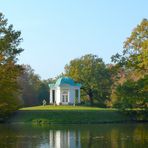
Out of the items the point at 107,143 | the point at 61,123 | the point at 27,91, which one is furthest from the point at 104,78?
the point at 107,143

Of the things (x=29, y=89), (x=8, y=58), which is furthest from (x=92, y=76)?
(x=8, y=58)

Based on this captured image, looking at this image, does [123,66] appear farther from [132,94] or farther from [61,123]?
[61,123]

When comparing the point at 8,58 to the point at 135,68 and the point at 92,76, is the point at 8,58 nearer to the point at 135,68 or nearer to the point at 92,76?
the point at 135,68

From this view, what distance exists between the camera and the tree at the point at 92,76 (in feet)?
312

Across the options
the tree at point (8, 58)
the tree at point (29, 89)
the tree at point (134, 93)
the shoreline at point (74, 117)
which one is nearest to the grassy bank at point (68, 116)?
the shoreline at point (74, 117)

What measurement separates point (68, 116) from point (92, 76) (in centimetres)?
2841

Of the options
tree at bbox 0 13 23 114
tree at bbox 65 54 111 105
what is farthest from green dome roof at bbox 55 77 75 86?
tree at bbox 0 13 23 114

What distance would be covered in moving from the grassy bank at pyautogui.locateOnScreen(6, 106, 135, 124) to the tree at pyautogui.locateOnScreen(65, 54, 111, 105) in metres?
23.1

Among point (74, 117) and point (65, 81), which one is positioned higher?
point (65, 81)

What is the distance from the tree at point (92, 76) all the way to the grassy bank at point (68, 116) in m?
23.1

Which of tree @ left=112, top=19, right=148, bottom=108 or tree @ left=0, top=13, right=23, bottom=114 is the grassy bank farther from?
tree @ left=0, top=13, right=23, bottom=114

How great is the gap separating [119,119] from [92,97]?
2889cm

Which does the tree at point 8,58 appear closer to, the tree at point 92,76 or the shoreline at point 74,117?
the shoreline at point 74,117

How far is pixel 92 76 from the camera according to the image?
312 ft
